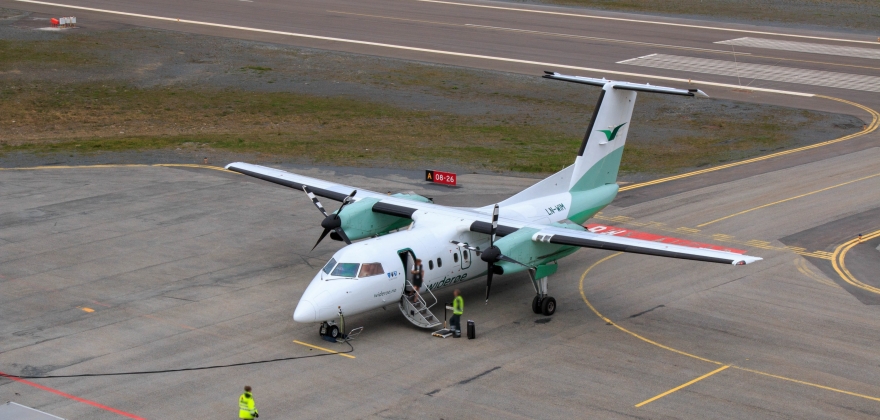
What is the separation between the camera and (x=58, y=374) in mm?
23719

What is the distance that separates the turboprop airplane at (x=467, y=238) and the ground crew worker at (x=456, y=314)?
83cm

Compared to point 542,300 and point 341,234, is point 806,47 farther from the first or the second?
point 341,234

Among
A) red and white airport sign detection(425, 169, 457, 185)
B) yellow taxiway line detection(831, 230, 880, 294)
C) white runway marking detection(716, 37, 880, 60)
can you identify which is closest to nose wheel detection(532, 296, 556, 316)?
yellow taxiway line detection(831, 230, 880, 294)

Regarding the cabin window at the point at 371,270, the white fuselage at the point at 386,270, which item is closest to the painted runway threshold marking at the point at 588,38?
the white fuselage at the point at 386,270

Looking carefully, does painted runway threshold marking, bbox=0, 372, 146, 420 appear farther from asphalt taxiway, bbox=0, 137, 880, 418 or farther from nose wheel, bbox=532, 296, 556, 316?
nose wheel, bbox=532, 296, 556, 316

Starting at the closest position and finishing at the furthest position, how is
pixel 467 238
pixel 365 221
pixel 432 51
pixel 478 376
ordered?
1. pixel 478 376
2. pixel 467 238
3. pixel 365 221
4. pixel 432 51

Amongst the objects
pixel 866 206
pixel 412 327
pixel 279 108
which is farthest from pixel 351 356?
pixel 279 108

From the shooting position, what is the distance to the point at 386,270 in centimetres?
2630

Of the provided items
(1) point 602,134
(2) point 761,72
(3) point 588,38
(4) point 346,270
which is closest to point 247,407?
(4) point 346,270

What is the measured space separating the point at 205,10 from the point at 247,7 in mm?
4316

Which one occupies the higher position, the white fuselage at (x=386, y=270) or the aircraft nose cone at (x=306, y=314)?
the white fuselage at (x=386, y=270)

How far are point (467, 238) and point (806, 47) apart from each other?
191 ft

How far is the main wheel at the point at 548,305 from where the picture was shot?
28.0m

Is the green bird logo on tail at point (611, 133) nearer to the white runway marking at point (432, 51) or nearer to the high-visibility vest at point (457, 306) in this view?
the high-visibility vest at point (457, 306)
